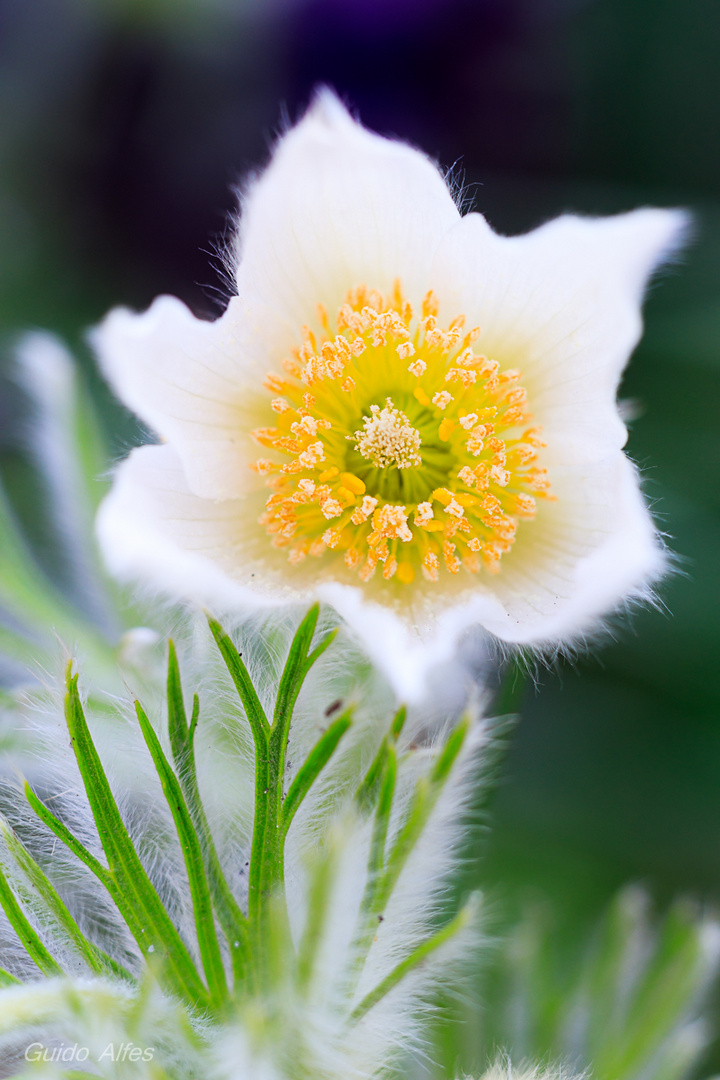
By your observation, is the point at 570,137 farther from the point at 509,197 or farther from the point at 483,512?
A: the point at 483,512

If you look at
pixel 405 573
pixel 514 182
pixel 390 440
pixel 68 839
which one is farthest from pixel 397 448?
pixel 514 182

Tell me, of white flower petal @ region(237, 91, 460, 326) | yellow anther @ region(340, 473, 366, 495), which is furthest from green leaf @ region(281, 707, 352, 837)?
white flower petal @ region(237, 91, 460, 326)

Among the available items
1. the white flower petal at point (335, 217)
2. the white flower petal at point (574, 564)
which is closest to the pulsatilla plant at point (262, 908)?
the white flower petal at point (574, 564)

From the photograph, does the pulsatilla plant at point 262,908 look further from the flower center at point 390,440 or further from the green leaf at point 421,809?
the flower center at point 390,440

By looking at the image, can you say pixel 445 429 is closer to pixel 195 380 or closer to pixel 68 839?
pixel 195 380

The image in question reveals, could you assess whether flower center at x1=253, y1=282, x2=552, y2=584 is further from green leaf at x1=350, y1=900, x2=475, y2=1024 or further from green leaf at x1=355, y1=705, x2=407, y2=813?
green leaf at x1=350, y1=900, x2=475, y2=1024
